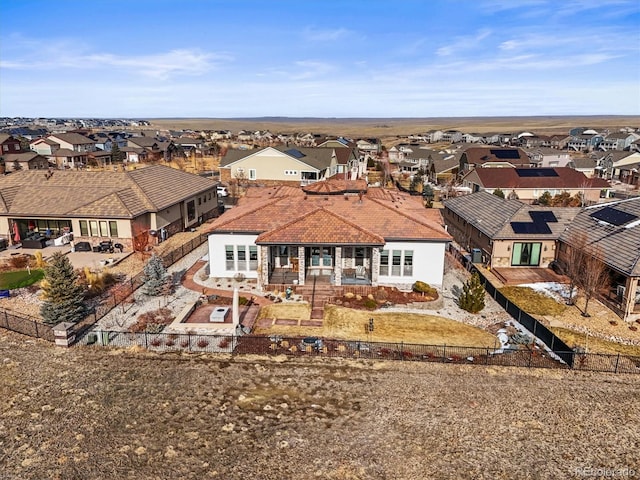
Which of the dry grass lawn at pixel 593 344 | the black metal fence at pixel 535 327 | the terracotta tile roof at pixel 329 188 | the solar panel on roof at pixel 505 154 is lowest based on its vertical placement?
the dry grass lawn at pixel 593 344

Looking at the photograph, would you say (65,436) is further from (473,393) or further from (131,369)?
Answer: (473,393)

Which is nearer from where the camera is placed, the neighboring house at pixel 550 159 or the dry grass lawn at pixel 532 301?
the dry grass lawn at pixel 532 301

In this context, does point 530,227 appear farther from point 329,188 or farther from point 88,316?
point 88,316

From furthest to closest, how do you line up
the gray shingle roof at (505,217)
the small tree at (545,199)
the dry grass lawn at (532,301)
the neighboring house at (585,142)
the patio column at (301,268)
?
the neighboring house at (585,142) < the small tree at (545,199) < the gray shingle roof at (505,217) < the patio column at (301,268) < the dry grass lawn at (532,301)

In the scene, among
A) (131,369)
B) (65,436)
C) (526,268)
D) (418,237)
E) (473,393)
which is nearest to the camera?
(65,436)

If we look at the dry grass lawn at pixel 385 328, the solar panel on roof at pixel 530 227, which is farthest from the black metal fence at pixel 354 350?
the solar panel on roof at pixel 530 227

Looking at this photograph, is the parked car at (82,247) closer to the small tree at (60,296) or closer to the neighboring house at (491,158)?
the small tree at (60,296)

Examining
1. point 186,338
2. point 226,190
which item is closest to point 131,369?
point 186,338
